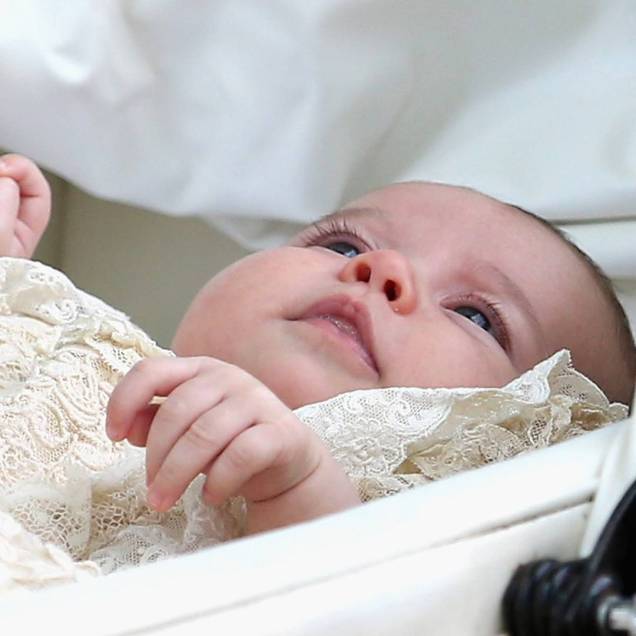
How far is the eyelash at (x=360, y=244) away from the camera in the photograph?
971 millimetres

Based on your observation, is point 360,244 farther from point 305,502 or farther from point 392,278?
point 305,502

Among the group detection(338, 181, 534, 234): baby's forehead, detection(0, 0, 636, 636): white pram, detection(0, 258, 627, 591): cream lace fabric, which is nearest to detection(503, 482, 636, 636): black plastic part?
detection(0, 258, 627, 591): cream lace fabric

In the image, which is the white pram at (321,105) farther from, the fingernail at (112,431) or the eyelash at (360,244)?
the fingernail at (112,431)

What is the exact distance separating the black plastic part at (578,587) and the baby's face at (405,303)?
0.37 meters

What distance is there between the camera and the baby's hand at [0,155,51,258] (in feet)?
3.51

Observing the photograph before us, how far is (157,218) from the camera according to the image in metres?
1.41

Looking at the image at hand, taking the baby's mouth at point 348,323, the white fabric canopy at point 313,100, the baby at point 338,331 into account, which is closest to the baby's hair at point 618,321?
the baby at point 338,331

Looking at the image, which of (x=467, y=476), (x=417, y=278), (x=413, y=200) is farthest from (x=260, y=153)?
(x=467, y=476)

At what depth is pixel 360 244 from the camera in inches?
40.9

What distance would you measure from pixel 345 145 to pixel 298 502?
0.63 m

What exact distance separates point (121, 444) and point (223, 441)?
213 millimetres

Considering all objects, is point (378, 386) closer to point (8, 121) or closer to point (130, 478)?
point (130, 478)

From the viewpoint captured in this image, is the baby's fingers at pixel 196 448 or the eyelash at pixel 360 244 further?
the eyelash at pixel 360 244

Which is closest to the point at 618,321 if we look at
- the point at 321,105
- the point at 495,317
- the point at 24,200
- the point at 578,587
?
the point at 495,317
